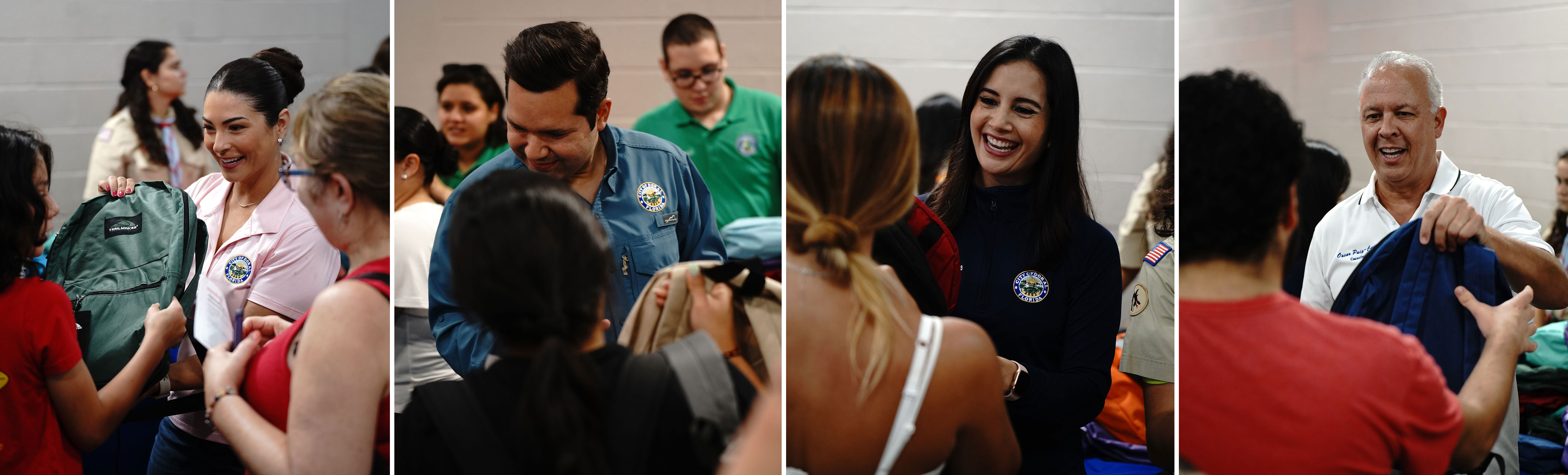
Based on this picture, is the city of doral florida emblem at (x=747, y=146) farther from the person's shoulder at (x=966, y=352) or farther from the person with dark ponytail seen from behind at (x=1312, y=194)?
the person with dark ponytail seen from behind at (x=1312, y=194)

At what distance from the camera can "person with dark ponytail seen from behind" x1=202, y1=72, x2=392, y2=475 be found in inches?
77.0

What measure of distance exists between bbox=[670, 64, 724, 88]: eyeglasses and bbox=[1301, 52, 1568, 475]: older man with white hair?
147 centimetres

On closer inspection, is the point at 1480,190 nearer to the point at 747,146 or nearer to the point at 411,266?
the point at 747,146

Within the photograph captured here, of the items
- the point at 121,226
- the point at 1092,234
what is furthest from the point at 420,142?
the point at 1092,234

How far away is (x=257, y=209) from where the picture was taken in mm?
2125

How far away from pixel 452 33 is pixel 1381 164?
221 cm

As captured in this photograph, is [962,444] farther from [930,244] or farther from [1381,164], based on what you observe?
[1381,164]

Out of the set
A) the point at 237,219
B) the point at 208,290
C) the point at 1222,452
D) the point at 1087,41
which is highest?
the point at 1087,41

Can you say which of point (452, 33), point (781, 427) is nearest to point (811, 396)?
point (781, 427)

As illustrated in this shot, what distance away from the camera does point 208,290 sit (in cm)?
214

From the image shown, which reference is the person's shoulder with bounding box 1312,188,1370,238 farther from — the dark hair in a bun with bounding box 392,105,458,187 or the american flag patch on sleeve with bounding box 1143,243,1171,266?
the dark hair in a bun with bounding box 392,105,458,187

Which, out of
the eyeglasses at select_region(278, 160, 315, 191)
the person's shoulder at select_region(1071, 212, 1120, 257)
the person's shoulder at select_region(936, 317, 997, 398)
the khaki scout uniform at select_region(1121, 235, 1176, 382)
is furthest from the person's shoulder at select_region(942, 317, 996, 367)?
the eyeglasses at select_region(278, 160, 315, 191)

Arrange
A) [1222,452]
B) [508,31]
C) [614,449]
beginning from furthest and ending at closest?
[1222,452]
[508,31]
[614,449]

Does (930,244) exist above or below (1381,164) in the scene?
below
